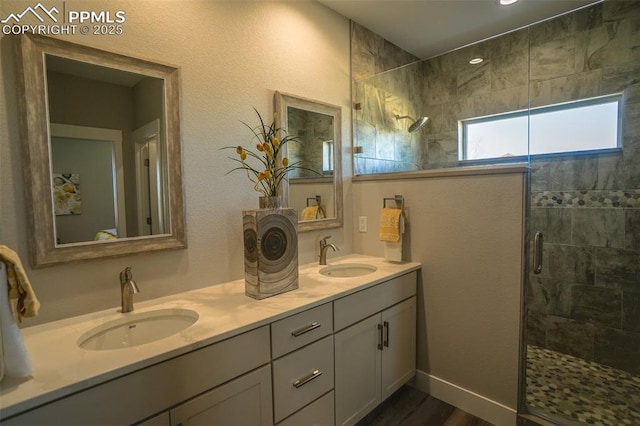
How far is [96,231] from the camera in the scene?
133 cm

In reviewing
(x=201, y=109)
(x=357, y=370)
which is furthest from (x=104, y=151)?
(x=357, y=370)

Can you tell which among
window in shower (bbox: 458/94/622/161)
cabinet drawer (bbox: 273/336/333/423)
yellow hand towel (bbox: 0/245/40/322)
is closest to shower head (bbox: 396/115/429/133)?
window in shower (bbox: 458/94/622/161)

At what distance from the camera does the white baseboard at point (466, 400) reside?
1.77 meters

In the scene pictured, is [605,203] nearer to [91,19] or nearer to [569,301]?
[569,301]

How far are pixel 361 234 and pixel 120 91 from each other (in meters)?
1.78

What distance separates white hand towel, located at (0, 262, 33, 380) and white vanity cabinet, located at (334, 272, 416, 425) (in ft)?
3.68

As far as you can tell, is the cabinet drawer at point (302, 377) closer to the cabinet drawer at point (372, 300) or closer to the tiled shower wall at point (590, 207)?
the cabinet drawer at point (372, 300)

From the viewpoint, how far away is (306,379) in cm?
140

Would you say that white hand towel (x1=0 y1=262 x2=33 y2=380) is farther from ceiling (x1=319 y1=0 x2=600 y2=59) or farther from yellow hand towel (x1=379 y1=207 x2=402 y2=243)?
ceiling (x1=319 y1=0 x2=600 y2=59)

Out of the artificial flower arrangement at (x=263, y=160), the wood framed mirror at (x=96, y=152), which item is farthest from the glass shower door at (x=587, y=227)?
the wood framed mirror at (x=96, y=152)

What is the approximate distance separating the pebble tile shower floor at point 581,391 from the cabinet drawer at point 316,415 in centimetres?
121

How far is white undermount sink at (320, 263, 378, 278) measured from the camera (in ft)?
6.93

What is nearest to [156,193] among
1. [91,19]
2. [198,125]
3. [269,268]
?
[198,125]

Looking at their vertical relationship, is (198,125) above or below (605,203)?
above
